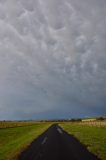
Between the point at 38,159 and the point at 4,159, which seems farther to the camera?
the point at 4,159

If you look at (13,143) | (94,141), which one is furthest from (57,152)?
(13,143)

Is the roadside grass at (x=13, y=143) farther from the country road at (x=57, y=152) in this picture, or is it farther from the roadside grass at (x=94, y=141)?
the roadside grass at (x=94, y=141)

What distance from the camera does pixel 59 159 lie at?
54.7 feet

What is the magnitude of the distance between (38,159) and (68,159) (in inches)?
68.0

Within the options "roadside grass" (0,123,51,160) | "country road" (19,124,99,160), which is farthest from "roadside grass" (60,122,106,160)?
"roadside grass" (0,123,51,160)

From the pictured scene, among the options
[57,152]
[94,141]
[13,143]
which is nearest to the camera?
[57,152]

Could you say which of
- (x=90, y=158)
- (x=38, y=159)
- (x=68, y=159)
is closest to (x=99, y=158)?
(x=90, y=158)

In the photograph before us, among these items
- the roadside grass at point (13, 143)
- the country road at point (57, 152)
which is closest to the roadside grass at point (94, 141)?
the country road at point (57, 152)

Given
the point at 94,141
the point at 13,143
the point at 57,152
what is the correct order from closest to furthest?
the point at 57,152 → the point at 94,141 → the point at 13,143

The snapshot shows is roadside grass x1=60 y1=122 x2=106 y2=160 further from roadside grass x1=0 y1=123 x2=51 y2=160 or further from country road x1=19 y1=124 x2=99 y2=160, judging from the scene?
roadside grass x1=0 y1=123 x2=51 y2=160

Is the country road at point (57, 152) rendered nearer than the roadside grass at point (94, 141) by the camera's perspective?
Yes

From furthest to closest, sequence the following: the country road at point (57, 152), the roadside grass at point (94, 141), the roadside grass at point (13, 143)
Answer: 1. the roadside grass at point (94, 141)
2. the roadside grass at point (13, 143)
3. the country road at point (57, 152)

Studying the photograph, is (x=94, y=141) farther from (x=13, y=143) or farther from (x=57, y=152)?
(x=57, y=152)

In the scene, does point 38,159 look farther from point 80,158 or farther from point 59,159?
point 80,158
